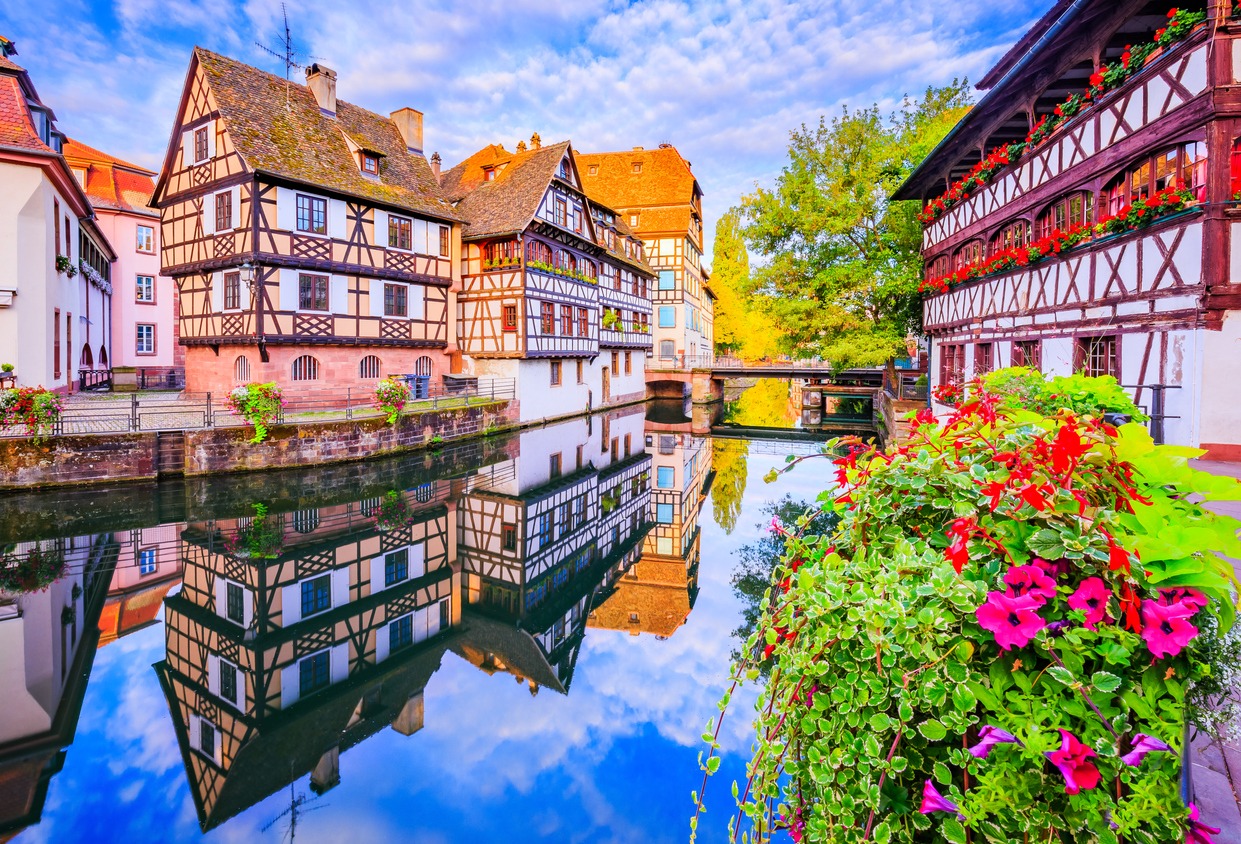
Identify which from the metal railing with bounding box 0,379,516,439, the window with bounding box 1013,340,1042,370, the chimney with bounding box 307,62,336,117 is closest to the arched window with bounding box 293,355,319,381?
the metal railing with bounding box 0,379,516,439

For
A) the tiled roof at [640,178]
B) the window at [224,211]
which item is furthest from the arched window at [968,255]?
the tiled roof at [640,178]

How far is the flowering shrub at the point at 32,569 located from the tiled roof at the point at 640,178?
42026mm

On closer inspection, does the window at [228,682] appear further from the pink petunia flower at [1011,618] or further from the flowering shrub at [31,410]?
the flowering shrub at [31,410]

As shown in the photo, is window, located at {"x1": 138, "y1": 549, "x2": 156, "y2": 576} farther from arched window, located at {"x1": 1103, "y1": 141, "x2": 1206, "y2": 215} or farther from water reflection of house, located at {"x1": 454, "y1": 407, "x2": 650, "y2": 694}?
arched window, located at {"x1": 1103, "y1": 141, "x2": 1206, "y2": 215}

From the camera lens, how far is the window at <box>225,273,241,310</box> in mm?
20375

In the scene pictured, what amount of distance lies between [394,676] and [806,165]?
28.3m

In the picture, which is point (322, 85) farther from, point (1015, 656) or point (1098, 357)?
point (1015, 656)

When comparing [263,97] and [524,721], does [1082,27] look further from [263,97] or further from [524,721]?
[263,97]

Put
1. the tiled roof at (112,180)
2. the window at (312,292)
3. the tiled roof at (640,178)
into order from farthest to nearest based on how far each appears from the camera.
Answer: the tiled roof at (640,178), the tiled roof at (112,180), the window at (312,292)

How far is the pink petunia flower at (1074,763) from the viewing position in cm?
131

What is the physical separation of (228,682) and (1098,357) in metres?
15.5

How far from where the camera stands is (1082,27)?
13.1 m

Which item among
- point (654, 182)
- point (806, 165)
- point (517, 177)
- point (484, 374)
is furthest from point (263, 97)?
point (654, 182)

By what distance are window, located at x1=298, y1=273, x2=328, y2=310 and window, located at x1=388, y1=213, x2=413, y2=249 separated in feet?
10.8
